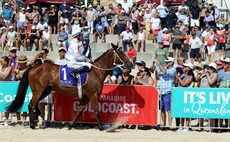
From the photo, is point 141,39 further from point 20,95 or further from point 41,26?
point 20,95

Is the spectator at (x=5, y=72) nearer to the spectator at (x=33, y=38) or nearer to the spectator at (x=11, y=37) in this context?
the spectator at (x=33, y=38)

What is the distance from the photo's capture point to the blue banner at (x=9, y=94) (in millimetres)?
20422

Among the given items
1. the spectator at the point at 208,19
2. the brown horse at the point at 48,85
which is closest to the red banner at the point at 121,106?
the brown horse at the point at 48,85

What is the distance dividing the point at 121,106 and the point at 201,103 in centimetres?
215

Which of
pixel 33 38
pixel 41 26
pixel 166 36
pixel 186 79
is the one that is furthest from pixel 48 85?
pixel 41 26

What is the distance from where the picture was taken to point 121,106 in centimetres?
2028

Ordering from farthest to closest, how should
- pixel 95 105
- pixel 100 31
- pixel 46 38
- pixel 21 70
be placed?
pixel 100 31, pixel 46 38, pixel 21 70, pixel 95 105

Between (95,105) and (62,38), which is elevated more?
(62,38)

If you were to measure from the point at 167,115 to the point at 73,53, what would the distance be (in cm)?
316

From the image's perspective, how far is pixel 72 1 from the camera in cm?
3894

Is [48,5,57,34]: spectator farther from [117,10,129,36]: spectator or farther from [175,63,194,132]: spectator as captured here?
[175,63,194,132]: spectator

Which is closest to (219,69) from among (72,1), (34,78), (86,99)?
(86,99)

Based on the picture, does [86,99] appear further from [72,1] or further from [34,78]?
[72,1]

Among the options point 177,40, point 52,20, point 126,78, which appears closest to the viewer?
point 126,78
